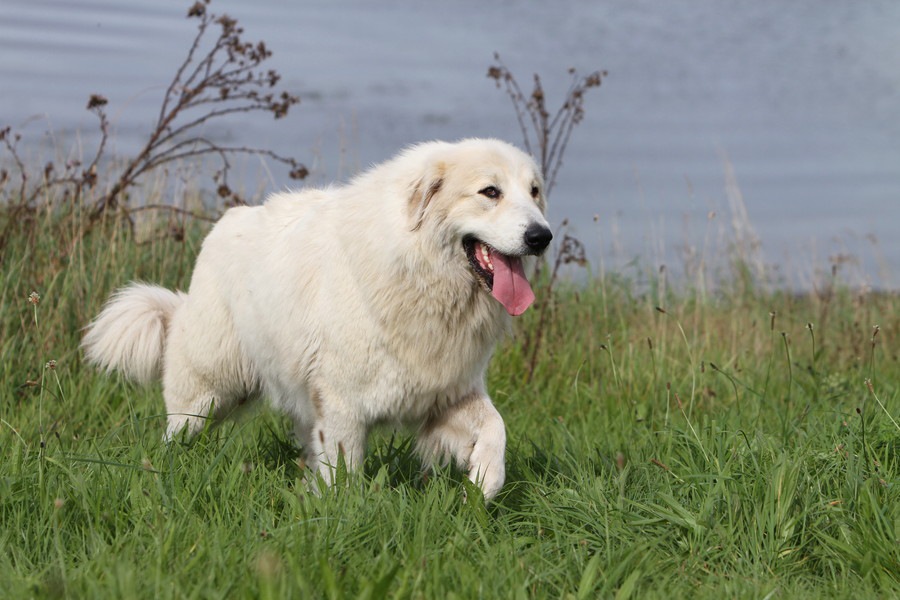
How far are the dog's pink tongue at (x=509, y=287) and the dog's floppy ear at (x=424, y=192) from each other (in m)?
0.34

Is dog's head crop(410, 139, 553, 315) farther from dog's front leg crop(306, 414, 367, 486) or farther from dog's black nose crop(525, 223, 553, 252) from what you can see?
dog's front leg crop(306, 414, 367, 486)

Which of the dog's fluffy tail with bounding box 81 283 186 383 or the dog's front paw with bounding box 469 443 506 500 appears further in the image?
the dog's fluffy tail with bounding box 81 283 186 383

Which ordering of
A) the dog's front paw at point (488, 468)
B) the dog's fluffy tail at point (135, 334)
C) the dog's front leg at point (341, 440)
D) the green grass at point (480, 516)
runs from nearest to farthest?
the green grass at point (480, 516)
the dog's front paw at point (488, 468)
the dog's front leg at point (341, 440)
the dog's fluffy tail at point (135, 334)

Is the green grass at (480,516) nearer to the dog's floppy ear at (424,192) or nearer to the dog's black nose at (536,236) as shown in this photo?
the dog's black nose at (536,236)

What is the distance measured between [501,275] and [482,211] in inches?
10.6

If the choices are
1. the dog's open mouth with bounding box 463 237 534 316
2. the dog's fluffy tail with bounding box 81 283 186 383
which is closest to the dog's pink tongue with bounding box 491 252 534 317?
the dog's open mouth with bounding box 463 237 534 316

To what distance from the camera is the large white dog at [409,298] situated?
3553 millimetres

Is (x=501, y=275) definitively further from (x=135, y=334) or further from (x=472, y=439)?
(x=135, y=334)

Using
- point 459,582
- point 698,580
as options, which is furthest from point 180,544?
point 698,580

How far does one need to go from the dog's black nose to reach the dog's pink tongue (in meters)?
0.19

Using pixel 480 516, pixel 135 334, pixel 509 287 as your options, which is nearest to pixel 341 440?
pixel 480 516

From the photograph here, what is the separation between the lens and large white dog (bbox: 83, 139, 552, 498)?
11.7 feet

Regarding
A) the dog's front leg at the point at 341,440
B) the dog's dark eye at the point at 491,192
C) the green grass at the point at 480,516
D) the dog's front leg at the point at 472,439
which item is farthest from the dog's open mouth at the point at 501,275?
the dog's front leg at the point at 341,440

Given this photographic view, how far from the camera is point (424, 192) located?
3.54 metres
